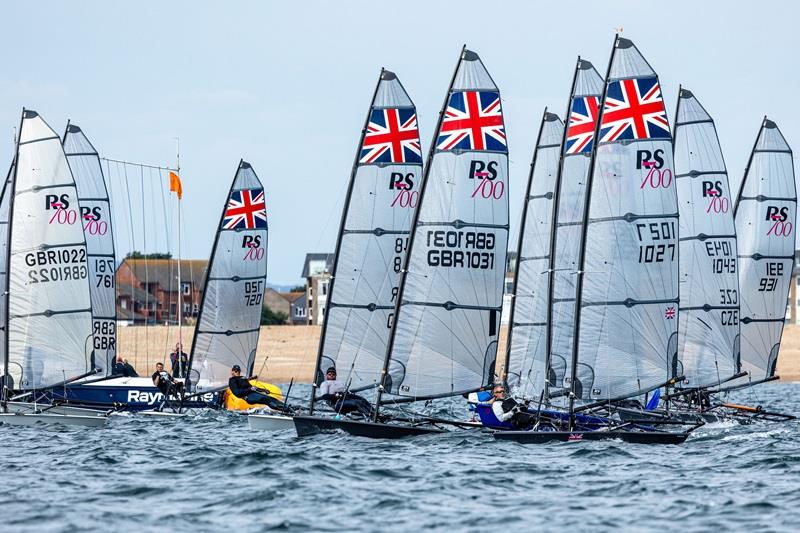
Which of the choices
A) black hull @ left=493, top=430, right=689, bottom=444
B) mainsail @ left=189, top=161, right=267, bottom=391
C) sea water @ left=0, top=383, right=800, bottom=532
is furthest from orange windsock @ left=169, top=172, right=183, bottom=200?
black hull @ left=493, top=430, right=689, bottom=444

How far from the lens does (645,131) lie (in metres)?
26.9

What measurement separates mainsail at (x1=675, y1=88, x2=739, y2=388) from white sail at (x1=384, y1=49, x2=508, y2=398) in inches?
347

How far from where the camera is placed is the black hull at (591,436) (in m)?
25.8

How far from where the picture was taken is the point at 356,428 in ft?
85.3

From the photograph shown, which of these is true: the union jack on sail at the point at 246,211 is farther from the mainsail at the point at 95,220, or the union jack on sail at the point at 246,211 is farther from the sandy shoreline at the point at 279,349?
the sandy shoreline at the point at 279,349

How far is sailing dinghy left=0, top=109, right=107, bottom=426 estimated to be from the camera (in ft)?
100.0

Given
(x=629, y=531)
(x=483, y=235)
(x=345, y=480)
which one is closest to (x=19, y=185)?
(x=483, y=235)

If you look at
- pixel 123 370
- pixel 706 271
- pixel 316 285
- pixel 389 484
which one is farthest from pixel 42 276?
pixel 316 285

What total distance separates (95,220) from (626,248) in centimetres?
1796

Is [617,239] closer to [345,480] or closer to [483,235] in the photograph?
[483,235]

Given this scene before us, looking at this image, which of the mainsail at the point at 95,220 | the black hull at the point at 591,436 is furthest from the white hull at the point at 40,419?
the black hull at the point at 591,436

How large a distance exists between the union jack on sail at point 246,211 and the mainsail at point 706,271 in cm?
1118

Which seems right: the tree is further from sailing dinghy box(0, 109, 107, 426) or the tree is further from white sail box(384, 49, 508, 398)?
white sail box(384, 49, 508, 398)

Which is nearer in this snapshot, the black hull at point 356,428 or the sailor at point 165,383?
the black hull at point 356,428
